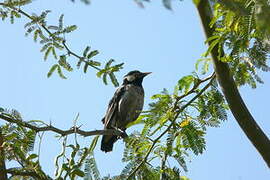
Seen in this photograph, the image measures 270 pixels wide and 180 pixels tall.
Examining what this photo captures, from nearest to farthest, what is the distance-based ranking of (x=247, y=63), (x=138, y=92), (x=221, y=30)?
(x=221, y=30), (x=247, y=63), (x=138, y=92)

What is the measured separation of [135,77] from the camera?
916 cm

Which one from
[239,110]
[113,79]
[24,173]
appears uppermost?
[113,79]

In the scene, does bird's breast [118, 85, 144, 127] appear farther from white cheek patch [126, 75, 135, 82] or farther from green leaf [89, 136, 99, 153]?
green leaf [89, 136, 99, 153]

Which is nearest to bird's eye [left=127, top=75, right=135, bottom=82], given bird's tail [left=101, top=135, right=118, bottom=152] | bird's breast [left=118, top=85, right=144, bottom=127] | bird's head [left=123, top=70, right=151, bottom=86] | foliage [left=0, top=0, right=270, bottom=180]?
bird's head [left=123, top=70, right=151, bottom=86]

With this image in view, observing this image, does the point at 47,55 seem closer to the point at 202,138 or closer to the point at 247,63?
A: the point at 202,138

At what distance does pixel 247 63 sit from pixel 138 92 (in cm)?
484

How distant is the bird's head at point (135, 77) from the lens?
9.04m

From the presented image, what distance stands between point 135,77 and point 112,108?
116cm

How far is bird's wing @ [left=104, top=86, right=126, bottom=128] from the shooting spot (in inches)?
317

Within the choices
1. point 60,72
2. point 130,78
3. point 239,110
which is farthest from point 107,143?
point 239,110

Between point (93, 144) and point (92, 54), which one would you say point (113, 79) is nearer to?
point (92, 54)

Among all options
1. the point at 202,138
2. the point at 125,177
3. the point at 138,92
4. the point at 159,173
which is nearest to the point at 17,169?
the point at 125,177

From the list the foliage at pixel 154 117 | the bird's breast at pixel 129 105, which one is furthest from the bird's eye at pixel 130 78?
the foliage at pixel 154 117

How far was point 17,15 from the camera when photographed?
4.83 metres
